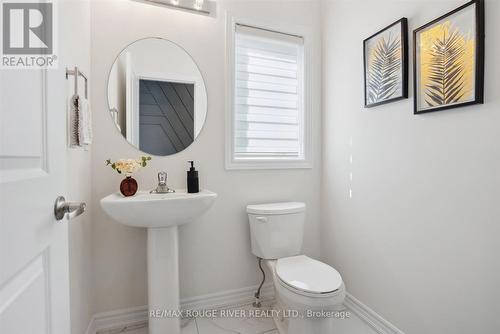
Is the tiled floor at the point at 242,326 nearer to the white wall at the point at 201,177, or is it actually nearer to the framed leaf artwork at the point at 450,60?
the white wall at the point at 201,177

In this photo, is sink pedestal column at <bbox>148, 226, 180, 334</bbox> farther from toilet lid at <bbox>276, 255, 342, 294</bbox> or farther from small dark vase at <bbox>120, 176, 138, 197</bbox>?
toilet lid at <bbox>276, 255, 342, 294</bbox>

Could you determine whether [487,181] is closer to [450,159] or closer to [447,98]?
[450,159]

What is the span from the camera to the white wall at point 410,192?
1.09m

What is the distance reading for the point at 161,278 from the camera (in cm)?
144

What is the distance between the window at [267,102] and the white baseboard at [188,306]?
922mm

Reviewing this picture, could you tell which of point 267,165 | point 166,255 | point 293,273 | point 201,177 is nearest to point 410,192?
point 293,273

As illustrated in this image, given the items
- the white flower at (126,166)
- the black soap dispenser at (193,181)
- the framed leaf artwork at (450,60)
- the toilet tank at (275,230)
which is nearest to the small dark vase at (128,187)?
the white flower at (126,166)

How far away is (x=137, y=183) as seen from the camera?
63.8 inches

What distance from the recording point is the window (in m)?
1.92

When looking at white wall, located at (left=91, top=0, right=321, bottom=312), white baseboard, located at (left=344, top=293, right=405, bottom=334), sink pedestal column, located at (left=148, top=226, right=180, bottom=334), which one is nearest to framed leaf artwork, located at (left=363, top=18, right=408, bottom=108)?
white wall, located at (left=91, top=0, right=321, bottom=312)

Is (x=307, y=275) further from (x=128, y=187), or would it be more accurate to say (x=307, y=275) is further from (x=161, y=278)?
(x=128, y=187)

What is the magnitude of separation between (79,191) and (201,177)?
713 mm

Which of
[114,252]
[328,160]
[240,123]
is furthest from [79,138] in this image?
[328,160]

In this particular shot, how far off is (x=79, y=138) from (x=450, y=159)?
5.55 ft
